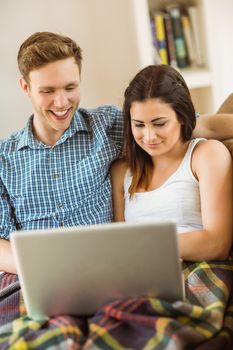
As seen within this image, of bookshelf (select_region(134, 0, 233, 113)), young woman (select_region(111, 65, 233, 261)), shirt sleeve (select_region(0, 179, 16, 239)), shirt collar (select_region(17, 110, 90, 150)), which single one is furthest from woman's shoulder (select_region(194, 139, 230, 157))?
bookshelf (select_region(134, 0, 233, 113))

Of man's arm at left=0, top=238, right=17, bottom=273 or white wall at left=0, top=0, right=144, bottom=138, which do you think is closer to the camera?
man's arm at left=0, top=238, right=17, bottom=273

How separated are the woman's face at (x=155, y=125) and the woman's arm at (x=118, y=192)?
188 mm

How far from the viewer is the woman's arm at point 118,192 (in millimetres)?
1675

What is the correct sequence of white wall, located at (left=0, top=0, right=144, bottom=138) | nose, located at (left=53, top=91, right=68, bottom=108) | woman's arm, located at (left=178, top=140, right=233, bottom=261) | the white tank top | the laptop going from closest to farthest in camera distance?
the laptop < woman's arm, located at (left=178, top=140, right=233, bottom=261) < the white tank top < nose, located at (left=53, top=91, right=68, bottom=108) < white wall, located at (left=0, top=0, right=144, bottom=138)

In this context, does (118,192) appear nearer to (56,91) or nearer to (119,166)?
(119,166)

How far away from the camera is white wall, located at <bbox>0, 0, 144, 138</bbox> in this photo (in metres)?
2.19

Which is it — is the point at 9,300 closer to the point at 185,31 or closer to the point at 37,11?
the point at 37,11

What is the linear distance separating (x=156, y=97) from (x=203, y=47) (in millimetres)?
1049

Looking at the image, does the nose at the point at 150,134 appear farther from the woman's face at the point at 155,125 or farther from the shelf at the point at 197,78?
the shelf at the point at 197,78

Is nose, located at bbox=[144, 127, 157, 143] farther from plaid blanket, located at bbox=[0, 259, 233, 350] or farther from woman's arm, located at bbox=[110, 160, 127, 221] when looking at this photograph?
plaid blanket, located at bbox=[0, 259, 233, 350]

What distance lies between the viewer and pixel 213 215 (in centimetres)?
140

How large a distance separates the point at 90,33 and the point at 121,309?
1536 mm

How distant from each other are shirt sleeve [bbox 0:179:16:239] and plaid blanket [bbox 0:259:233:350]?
490mm

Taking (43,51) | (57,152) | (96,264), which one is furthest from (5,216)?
(96,264)
